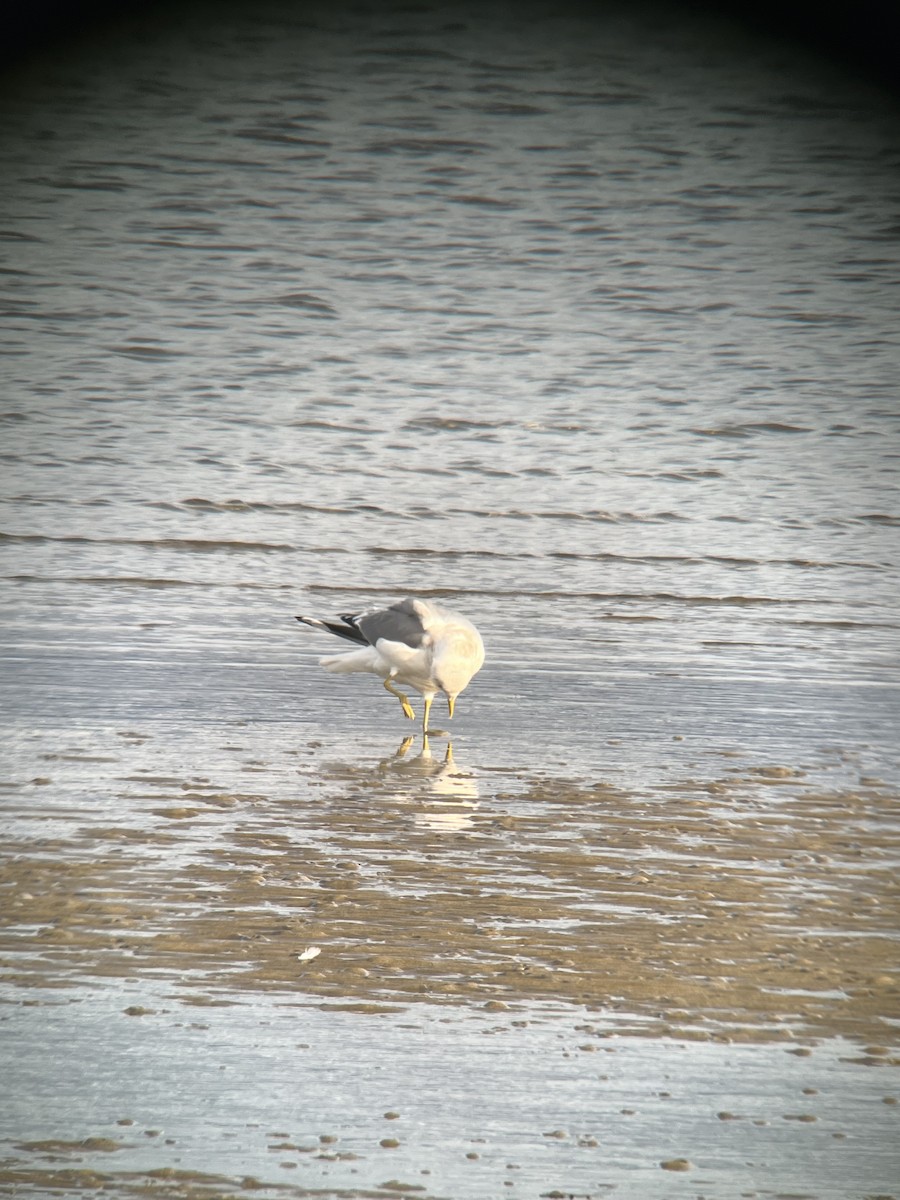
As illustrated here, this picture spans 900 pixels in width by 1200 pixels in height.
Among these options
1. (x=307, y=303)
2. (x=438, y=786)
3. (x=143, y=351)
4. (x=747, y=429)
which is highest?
(x=438, y=786)

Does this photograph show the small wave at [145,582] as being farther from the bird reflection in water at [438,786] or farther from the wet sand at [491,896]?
the wet sand at [491,896]

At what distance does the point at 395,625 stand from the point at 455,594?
6.66 feet

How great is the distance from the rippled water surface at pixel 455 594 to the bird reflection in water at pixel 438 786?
0.07 feet

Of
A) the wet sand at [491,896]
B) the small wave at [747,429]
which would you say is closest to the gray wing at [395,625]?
the wet sand at [491,896]

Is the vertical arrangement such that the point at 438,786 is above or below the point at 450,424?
above

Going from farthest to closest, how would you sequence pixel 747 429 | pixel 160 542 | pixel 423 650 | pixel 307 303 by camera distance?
1. pixel 307 303
2. pixel 747 429
3. pixel 160 542
4. pixel 423 650

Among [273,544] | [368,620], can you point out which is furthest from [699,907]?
[273,544]

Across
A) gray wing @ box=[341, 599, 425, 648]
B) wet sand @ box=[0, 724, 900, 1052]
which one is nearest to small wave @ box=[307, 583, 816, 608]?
gray wing @ box=[341, 599, 425, 648]

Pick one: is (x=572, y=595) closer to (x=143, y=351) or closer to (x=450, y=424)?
(x=450, y=424)

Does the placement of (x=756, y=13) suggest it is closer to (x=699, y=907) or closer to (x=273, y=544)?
(x=273, y=544)

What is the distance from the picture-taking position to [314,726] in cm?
430

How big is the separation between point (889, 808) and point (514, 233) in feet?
31.2

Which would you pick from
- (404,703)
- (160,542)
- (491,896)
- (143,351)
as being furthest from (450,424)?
(491,896)

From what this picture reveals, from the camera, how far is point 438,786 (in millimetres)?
3660
